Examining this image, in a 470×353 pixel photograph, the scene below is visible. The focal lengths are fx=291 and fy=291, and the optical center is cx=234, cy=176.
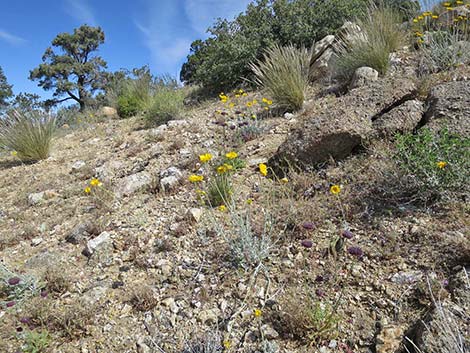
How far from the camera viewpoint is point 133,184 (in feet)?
10.4

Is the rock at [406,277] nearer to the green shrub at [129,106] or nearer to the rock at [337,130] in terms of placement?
the rock at [337,130]

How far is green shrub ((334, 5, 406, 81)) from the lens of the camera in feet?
13.3

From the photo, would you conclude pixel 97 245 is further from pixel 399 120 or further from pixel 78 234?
pixel 399 120

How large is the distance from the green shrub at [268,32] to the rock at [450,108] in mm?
3450

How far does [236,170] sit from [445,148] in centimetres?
174

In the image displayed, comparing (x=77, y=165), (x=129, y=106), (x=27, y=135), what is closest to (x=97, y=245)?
(x=77, y=165)

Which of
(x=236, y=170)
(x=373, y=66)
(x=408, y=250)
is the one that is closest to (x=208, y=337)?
(x=408, y=250)

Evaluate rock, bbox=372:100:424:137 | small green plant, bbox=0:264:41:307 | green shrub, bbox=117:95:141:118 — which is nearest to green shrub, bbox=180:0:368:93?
green shrub, bbox=117:95:141:118

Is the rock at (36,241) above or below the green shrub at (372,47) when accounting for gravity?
below

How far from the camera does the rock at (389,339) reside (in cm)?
130

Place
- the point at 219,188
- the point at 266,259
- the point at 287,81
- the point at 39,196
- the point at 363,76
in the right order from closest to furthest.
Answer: the point at 266,259, the point at 219,188, the point at 39,196, the point at 363,76, the point at 287,81

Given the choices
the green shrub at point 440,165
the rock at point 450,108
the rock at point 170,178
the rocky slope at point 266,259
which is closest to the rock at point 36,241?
the rocky slope at point 266,259

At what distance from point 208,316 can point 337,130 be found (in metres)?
1.86

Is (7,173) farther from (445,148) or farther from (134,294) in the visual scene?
(445,148)
